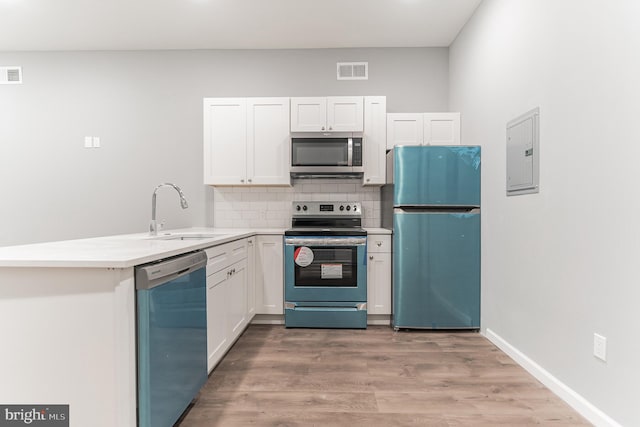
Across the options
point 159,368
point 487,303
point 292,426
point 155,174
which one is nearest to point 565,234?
point 487,303

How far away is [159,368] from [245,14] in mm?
3139

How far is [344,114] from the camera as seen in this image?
3701mm

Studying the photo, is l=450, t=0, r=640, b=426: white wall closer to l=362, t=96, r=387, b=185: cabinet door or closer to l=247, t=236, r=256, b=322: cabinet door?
l=362, t=96, r=387, b=185: cabinet door

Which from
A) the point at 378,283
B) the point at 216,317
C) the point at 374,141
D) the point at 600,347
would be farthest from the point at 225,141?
the point at 600,347

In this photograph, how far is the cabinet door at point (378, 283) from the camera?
3.49 meters

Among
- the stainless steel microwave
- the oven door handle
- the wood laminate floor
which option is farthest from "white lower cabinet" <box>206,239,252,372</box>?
the stainless steel microwave

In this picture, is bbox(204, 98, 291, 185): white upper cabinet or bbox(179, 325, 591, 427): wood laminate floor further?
bbox(204, 98, 291, 185): white upper cabinet

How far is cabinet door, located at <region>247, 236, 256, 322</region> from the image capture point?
3361 millimetres

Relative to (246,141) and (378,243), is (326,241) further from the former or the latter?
(246,141)

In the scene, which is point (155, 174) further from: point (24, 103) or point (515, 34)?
point (515, 34)

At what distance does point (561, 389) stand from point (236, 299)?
2288 mm

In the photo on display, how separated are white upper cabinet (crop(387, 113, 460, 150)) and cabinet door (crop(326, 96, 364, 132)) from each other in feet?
1.07

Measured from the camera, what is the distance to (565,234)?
208 centimetres

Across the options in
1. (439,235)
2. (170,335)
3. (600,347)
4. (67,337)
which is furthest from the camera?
(439,235)
